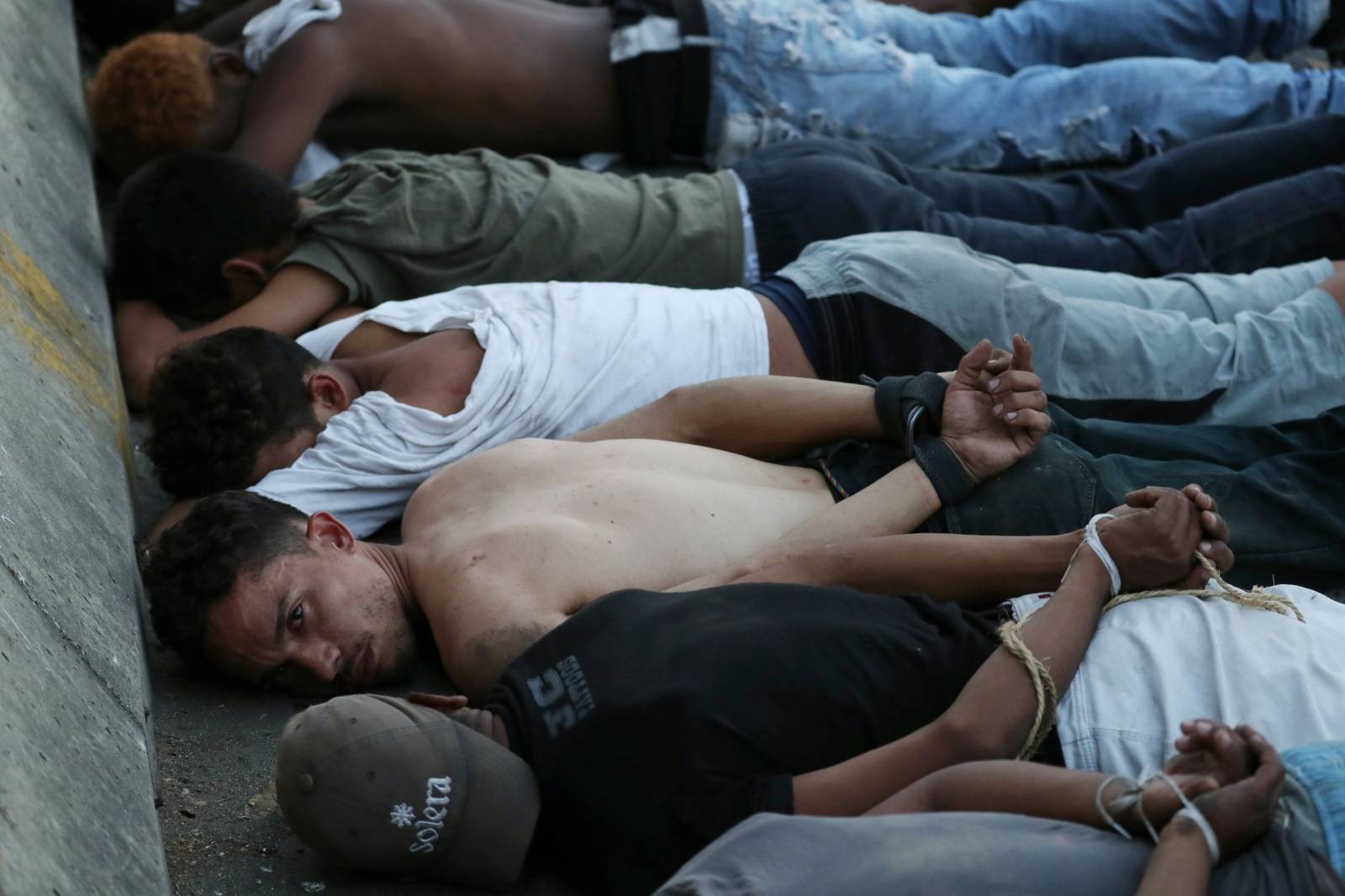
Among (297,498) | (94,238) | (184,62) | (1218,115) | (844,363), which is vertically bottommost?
(1218,115)

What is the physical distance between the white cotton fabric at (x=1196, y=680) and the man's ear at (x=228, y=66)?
282 cm

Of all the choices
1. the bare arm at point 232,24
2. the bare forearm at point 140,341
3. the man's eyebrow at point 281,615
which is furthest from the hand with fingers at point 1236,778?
the bare arm at point 232,24

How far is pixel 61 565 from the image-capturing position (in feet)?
6.95

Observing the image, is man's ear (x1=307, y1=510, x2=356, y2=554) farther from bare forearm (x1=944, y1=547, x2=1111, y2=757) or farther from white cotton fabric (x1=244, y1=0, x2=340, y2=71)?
white cotton fabric (x1=244, y1=0, x2=340, y2=71)

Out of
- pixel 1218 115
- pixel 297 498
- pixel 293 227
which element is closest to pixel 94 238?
pixel 293 227

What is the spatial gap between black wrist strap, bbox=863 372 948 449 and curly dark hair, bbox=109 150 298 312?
1548 millimetres

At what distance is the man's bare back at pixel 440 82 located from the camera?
374 cm

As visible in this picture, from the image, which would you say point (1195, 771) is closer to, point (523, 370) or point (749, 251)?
point (523, 370)

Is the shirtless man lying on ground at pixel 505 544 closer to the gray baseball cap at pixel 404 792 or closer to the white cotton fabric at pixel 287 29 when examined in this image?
the gray baseball cap at pixel 404 792

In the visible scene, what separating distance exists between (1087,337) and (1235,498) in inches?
23.4

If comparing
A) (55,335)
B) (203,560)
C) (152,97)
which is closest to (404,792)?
(203,560)

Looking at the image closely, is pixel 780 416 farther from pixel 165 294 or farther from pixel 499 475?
pixel 165 294

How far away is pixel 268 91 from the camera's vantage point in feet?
12.3

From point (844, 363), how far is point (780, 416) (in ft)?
1.11
